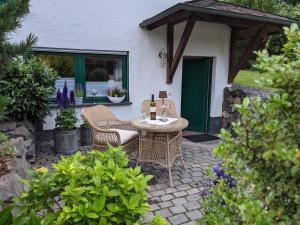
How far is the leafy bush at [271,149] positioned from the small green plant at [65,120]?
4005mm

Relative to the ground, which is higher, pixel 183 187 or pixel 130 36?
pixel 130 36

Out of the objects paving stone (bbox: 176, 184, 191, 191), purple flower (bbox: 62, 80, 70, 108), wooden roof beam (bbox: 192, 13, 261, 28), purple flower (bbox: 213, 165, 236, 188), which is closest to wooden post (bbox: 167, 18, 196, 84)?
wooden roof beam (bbox: 192, 13, 261, 28)

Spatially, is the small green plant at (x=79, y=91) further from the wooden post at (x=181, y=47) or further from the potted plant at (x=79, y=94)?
the wooden post at (x=181, y=47)

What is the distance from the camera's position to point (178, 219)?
2723mm

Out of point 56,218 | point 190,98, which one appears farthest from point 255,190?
point 190,98

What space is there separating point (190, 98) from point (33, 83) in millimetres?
4322

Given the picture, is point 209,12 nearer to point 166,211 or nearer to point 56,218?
point 166,211

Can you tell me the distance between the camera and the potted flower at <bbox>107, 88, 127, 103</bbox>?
220 inches

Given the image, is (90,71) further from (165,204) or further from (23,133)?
(165,204)

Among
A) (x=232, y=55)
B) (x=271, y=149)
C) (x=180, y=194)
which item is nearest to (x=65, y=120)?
(x=180, y=194)

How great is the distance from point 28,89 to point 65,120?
923 mm

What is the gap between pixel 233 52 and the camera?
263 inches

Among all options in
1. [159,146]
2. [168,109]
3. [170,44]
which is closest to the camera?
[159,146]

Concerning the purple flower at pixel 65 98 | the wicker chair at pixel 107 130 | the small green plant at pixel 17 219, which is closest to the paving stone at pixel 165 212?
the wicker chair at pixel 107 130
